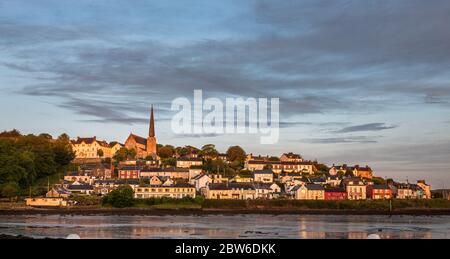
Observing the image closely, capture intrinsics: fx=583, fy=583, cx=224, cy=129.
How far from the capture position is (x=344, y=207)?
2249 inches

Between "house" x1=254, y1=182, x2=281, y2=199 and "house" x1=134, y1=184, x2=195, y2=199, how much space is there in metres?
7.29

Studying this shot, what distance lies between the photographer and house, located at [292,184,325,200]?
197 ft

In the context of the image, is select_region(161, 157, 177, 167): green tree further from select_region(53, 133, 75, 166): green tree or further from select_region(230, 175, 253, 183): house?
select_region(230, 175, 253, 183): house

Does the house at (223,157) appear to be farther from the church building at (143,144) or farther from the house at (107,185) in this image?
the house at (107,185)

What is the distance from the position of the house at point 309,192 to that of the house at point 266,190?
2.41 m

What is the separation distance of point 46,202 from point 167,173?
19438 millimetres

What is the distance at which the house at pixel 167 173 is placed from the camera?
69.4m

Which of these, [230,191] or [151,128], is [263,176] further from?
[151,128]

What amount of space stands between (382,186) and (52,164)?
128ft

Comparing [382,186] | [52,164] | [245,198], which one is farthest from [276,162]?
[52,164]

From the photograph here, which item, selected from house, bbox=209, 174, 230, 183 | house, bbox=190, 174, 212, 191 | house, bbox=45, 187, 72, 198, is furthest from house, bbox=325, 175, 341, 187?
house, bbox=45, 187, 72, 198

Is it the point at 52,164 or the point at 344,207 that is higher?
the point at 52,164
